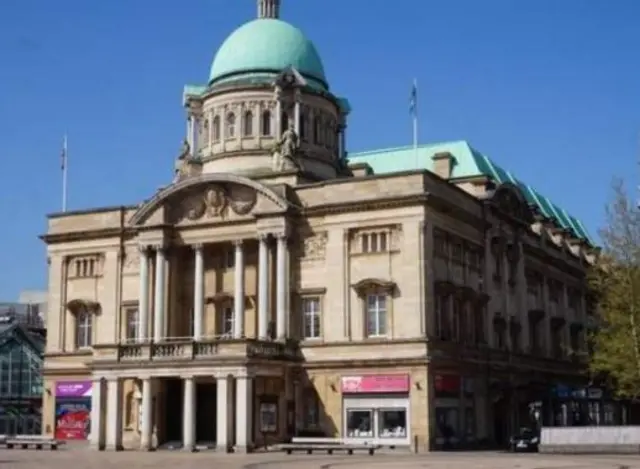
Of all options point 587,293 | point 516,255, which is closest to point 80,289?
point 516,255

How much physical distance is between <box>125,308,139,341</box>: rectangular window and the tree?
2802 cm

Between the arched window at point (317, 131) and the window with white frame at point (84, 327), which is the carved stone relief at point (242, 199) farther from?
the window with white frame at point (84, 327)

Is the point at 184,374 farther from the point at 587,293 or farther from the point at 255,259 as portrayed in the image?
the point at 587,293

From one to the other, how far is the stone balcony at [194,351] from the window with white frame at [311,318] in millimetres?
1150

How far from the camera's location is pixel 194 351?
58188 millimetres

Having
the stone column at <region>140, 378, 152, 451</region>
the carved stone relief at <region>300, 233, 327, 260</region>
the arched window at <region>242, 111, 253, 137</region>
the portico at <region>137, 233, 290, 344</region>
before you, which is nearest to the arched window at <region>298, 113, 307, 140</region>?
the arched window at <region>242, 111, 253, 137</region>

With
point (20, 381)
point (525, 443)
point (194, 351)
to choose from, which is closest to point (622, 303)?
point (525, 443)

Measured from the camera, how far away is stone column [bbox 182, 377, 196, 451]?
188ft

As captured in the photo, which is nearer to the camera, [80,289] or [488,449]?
[488,449]

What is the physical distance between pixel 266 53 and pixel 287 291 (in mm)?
20055

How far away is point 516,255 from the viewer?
238ft

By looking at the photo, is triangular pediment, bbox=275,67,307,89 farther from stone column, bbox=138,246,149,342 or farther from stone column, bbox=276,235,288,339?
stone column, bbox=138,246,149,342

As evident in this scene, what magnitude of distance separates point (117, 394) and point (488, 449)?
2149 centimetres

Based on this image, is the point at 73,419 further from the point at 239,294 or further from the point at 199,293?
the point at 239,294
